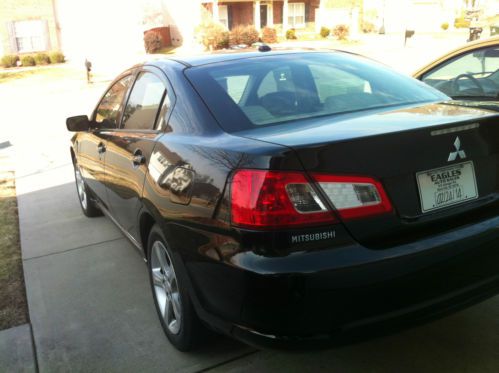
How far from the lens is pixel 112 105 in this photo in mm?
4613

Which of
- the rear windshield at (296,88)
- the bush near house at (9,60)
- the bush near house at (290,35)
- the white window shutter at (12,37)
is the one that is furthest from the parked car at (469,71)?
the bush near house at (290,35)

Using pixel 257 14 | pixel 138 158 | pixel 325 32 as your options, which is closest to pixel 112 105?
pixel 138 158

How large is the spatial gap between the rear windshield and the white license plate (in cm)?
74

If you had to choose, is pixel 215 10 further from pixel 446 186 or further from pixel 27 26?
pixel 446 186

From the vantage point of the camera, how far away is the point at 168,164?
2988 millimetres

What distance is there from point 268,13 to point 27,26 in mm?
19349

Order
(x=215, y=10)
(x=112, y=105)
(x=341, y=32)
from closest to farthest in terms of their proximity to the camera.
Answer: (x=112, y=105) < (x=341, y=32) < (x=215, y=10)

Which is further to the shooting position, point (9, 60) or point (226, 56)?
point (9, 60)

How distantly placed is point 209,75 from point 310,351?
1777mm

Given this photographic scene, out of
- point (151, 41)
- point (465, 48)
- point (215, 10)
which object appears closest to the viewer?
point (465, 48)

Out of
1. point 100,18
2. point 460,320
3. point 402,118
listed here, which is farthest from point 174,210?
point 100,18

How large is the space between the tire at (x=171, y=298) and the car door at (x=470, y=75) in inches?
119

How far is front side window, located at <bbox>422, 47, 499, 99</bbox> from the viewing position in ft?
15.5

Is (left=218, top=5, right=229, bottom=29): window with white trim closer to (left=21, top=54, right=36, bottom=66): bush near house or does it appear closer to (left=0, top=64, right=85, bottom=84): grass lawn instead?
(left=0, top=64, right=85, bottom=84): grass lawn
